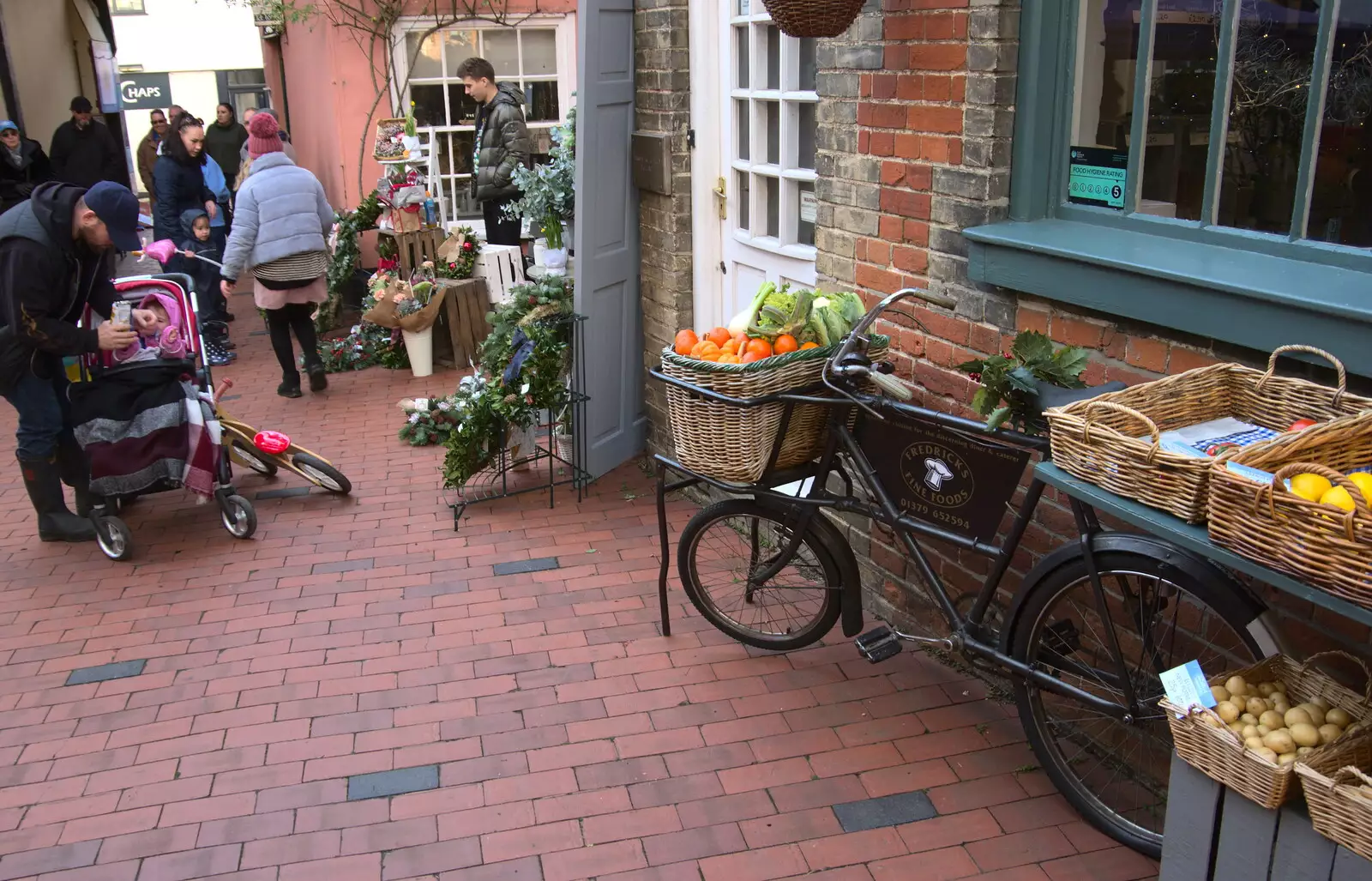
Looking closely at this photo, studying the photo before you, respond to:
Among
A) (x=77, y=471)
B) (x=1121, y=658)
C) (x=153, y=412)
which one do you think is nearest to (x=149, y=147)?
(x=77, y=471)

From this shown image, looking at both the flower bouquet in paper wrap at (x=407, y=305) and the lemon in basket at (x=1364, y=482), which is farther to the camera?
the flower bouquet in paper wrap at (x=407, y=305)

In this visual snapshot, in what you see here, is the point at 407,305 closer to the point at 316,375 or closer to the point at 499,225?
the point at 316,375

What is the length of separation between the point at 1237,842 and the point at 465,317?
305 inches

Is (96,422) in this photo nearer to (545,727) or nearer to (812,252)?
(545,727)

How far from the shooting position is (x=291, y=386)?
8695mm

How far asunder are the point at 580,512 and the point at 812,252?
200 centimetres

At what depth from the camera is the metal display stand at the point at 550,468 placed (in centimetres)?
619

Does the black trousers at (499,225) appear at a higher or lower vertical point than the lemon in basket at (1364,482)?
lower

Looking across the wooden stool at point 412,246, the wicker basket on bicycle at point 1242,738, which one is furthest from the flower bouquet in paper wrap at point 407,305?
the wicker basket on bicycle at point 1242,738

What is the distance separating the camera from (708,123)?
5.78 m

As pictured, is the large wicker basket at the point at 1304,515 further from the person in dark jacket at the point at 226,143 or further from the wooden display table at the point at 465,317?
the person in dark jacket at the point at 226,143

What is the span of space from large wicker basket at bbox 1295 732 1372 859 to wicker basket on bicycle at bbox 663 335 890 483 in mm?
1963

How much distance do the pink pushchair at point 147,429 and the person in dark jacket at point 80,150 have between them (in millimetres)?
6618

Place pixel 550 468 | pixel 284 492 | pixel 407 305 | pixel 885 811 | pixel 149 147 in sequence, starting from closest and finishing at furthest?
1. pixel 885 811
2. pixel 550 468
3. pixel 284 492
4. pixel 407 305
5. pixel 149 147
